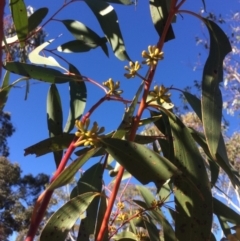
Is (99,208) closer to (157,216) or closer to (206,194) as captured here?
(157,216)

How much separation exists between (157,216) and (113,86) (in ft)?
1.16

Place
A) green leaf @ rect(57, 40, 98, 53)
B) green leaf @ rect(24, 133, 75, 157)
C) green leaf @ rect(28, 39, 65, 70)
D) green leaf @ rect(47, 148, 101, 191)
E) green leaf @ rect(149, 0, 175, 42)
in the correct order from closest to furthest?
green leaf @ rect(47, 148, 101, 191)
green leaf @ rect(24, 133, 75, 157)
green leaf @ rect(149, 0, 175, 42)
green leaf @ rect(28, 39, 65, 70)
green leaf @ rect(57, 40, 98, 53)

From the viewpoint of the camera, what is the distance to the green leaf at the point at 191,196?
2.80 ft

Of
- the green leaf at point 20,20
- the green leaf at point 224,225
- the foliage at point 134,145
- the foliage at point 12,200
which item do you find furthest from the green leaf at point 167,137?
the foliage at point 12,200

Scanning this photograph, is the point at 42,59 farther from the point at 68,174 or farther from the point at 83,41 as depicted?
the point at 68,174

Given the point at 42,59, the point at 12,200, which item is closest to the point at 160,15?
the point at 42,59

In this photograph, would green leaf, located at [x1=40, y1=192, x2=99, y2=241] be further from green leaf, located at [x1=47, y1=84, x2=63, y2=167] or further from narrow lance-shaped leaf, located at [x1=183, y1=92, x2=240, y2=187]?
narrow lance-shaped leaf, located at [x1=183, y1=92, x2=240, y2=187]

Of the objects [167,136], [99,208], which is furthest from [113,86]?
[99,208]

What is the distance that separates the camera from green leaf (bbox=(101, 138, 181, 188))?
0.81 meters

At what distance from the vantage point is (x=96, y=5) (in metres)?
1.26

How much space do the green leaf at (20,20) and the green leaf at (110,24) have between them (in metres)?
0.19

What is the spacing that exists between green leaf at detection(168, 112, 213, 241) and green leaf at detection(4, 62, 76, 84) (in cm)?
38

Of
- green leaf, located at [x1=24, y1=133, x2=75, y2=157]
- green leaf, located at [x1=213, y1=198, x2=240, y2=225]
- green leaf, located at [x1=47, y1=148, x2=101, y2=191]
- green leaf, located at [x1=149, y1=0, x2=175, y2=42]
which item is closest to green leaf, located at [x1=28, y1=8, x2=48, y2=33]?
green leaf, located at [x1=149, y1=0, x2=175, y2=42]

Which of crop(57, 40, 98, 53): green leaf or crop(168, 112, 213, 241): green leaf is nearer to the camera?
crop(168, 112, 213, 241): green leaf
